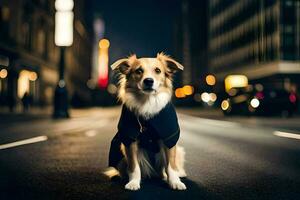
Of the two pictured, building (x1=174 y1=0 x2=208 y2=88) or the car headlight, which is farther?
building (x1=174 y1=0 x2=208 y2=88)

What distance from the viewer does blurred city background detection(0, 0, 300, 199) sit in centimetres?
497

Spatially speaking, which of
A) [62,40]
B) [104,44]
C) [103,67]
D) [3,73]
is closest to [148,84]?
[62,40]

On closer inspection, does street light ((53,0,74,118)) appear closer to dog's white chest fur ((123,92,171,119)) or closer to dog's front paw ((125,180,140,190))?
dog's white chest fur ((123,92,171,119))

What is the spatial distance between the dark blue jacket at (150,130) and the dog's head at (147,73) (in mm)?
269

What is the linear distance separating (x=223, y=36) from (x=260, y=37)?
1824cm

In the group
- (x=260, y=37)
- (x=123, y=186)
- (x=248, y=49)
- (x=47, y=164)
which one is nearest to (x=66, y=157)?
(x=47, y=164)

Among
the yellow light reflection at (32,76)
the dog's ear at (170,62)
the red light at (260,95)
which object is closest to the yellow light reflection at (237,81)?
the yellow light reflection at (32,76)

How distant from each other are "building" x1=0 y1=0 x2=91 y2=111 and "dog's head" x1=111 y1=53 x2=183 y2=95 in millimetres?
25701

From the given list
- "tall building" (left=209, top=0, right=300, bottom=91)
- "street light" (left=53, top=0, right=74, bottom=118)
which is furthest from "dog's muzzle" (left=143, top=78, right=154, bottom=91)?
"tall building" (left=209, top=0, right=300, bottom=91)

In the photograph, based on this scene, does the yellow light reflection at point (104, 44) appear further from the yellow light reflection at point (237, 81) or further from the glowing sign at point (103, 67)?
the yellow light reflection at point (237, 81)

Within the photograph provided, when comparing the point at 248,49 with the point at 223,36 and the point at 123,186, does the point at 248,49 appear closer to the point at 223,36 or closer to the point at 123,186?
the point at 223,36

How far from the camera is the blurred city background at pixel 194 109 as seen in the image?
4.97m

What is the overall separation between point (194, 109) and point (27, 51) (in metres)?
18.6

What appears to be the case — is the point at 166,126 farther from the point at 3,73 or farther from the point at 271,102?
the point at 3,73
